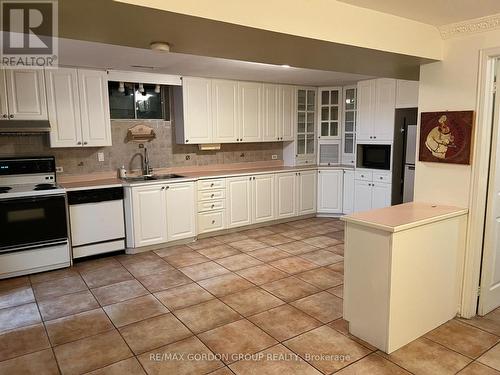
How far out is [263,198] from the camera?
5.77 meters

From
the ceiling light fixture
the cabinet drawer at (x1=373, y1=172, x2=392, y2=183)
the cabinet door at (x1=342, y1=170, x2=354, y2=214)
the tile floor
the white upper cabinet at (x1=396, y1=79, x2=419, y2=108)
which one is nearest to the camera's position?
the ceiling light fixture

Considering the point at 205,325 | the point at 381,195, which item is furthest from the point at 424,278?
the point at 381,195

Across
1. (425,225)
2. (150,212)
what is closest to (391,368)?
(425,225)

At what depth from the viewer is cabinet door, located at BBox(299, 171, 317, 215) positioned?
6.17 meters

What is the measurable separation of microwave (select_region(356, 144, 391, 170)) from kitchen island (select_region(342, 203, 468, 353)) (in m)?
2.63

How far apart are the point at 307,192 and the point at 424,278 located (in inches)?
145

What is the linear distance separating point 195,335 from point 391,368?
4.51ft

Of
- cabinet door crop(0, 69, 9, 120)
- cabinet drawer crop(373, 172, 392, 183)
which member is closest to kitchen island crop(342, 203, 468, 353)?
cabinet drawer crop(373, 172, 392, 183)

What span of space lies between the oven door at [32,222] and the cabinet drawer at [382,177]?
4.25m

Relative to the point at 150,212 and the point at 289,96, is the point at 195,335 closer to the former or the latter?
the point at 150,212

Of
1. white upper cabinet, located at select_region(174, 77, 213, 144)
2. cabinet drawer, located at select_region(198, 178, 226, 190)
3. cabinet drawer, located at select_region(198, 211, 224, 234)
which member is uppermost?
white upper cabinet, located at select_region(174, 77, 213, 144)

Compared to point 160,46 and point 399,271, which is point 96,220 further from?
point 399,271

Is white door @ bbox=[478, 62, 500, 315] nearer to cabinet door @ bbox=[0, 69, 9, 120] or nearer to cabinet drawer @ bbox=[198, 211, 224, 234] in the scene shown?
cabinet drawer @ bbox=[198, 211, 224, 234]

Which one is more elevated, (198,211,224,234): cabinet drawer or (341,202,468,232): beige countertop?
(341,202,468,232): beige countertop
